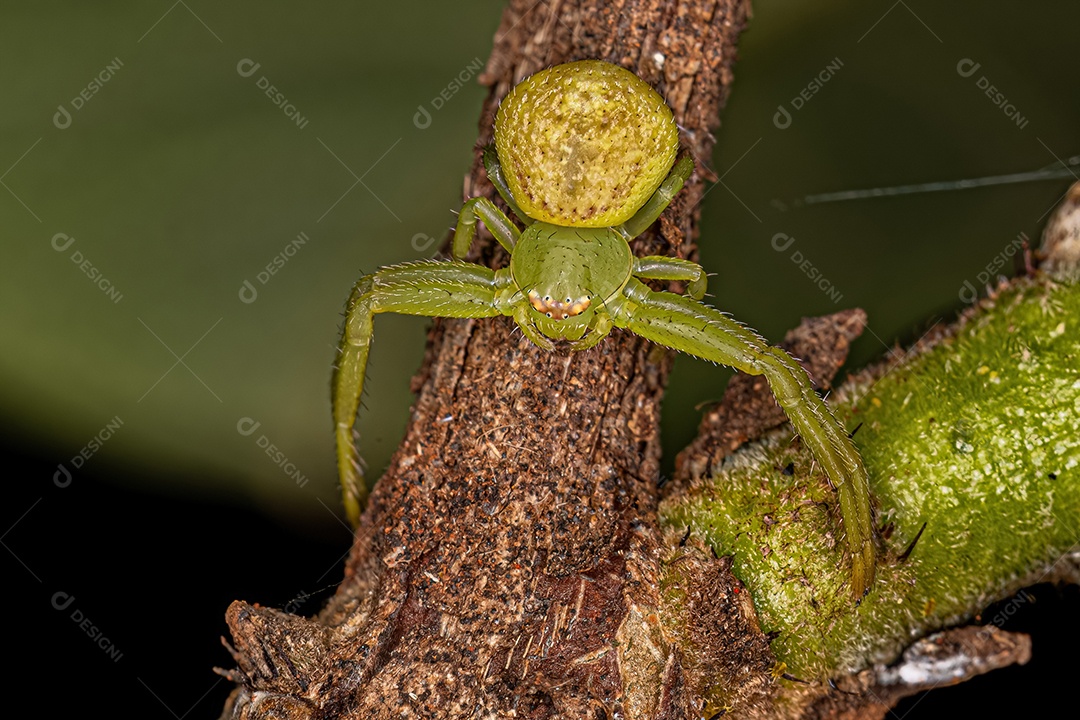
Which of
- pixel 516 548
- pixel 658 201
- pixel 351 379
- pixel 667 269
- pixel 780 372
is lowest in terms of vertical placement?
pixel 780 372

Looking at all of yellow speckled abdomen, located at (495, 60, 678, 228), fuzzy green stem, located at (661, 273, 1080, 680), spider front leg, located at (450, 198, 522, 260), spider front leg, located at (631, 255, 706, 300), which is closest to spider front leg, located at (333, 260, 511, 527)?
spider front leg, located at (450, 198, 522, 260)

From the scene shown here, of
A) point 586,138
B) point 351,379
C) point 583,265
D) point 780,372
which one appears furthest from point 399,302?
point 780,372

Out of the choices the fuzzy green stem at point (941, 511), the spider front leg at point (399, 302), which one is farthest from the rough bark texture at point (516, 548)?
the fuzzy green stem at point (941, 511)

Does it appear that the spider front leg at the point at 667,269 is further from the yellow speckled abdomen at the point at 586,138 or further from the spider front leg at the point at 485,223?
the spider front leg at the point at 485,223

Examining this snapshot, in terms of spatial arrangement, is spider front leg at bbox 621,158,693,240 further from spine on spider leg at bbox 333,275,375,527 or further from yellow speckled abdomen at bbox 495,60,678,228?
spine on spider leg at bbox 333,275,375,527

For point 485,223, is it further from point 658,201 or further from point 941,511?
point 941,511
